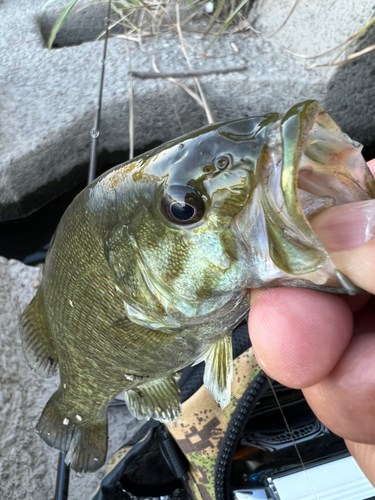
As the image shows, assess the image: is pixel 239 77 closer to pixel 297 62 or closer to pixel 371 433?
pixel 297 62

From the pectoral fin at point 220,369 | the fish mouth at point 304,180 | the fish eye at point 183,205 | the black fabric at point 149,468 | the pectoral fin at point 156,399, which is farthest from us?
the black fabric at point 149,468

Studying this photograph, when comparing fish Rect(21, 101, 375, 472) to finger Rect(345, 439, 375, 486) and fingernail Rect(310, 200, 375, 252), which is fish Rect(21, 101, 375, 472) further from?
finger Rect(345, 439, 375, 486)

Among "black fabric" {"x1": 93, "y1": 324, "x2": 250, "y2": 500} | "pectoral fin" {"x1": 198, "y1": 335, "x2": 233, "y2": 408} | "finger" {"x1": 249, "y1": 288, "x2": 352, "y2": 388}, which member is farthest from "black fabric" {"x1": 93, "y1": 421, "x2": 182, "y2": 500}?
"finger" {"x1": 249, "y1": 288, "x2": 352, "y2": 388}

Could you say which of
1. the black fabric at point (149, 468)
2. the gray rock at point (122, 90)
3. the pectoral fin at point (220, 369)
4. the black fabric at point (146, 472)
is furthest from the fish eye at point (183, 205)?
the gray rock at point (122, 90)

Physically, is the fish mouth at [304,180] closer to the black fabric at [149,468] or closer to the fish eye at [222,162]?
the fish eye at [222,162]

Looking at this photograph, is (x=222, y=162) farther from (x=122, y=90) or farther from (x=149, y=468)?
(x=122, y=90)

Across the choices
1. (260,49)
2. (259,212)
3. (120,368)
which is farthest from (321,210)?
(260,49)

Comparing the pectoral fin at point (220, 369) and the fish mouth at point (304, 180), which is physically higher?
the fish mouth at point (304, 180)
